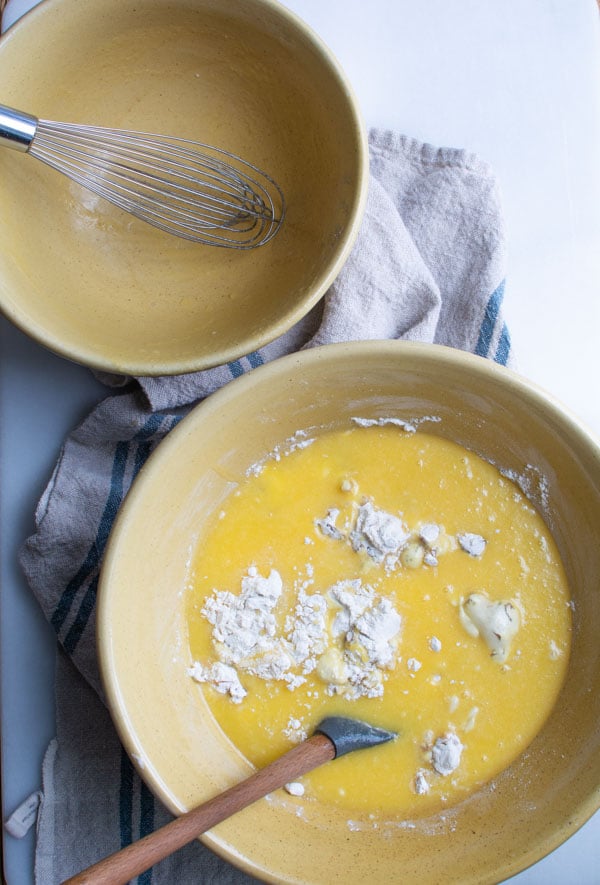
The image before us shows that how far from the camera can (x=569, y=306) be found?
3.30 ft

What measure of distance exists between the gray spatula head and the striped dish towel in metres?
0.20

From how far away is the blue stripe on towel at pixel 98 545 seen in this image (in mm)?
965

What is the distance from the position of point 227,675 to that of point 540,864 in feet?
1.31

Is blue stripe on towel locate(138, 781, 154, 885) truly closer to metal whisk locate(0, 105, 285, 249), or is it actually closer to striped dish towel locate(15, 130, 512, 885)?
striped dish towel locate(15, 130, 512, 885)

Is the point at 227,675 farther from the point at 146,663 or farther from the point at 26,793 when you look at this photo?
the point at 26,793

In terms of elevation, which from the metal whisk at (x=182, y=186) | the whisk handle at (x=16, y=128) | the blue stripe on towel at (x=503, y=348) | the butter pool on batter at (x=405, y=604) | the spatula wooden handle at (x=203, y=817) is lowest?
the spatula wooden handle at (x=203, y=817)

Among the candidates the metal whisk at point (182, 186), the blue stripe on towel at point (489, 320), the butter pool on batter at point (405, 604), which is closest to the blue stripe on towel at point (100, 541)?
the butter pool on batter at point (405, 604)

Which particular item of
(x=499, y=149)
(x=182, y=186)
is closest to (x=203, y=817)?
(x=182, y=186)

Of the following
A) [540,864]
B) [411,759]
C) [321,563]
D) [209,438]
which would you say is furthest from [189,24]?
[540,864]

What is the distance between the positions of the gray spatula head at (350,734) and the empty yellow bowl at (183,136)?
39 centimetres

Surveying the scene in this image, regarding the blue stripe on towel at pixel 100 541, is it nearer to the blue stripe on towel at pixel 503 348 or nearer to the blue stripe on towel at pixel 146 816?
the blue stripe on towel at pixel 146 816

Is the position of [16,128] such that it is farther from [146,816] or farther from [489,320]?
[146,816]

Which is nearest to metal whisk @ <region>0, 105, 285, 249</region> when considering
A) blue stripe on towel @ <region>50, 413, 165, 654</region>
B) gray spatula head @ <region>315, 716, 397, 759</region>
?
blue stripe on towel @ <region>50, 413, 165, 654</region>


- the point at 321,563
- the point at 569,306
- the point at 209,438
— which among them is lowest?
the point at 321,563
